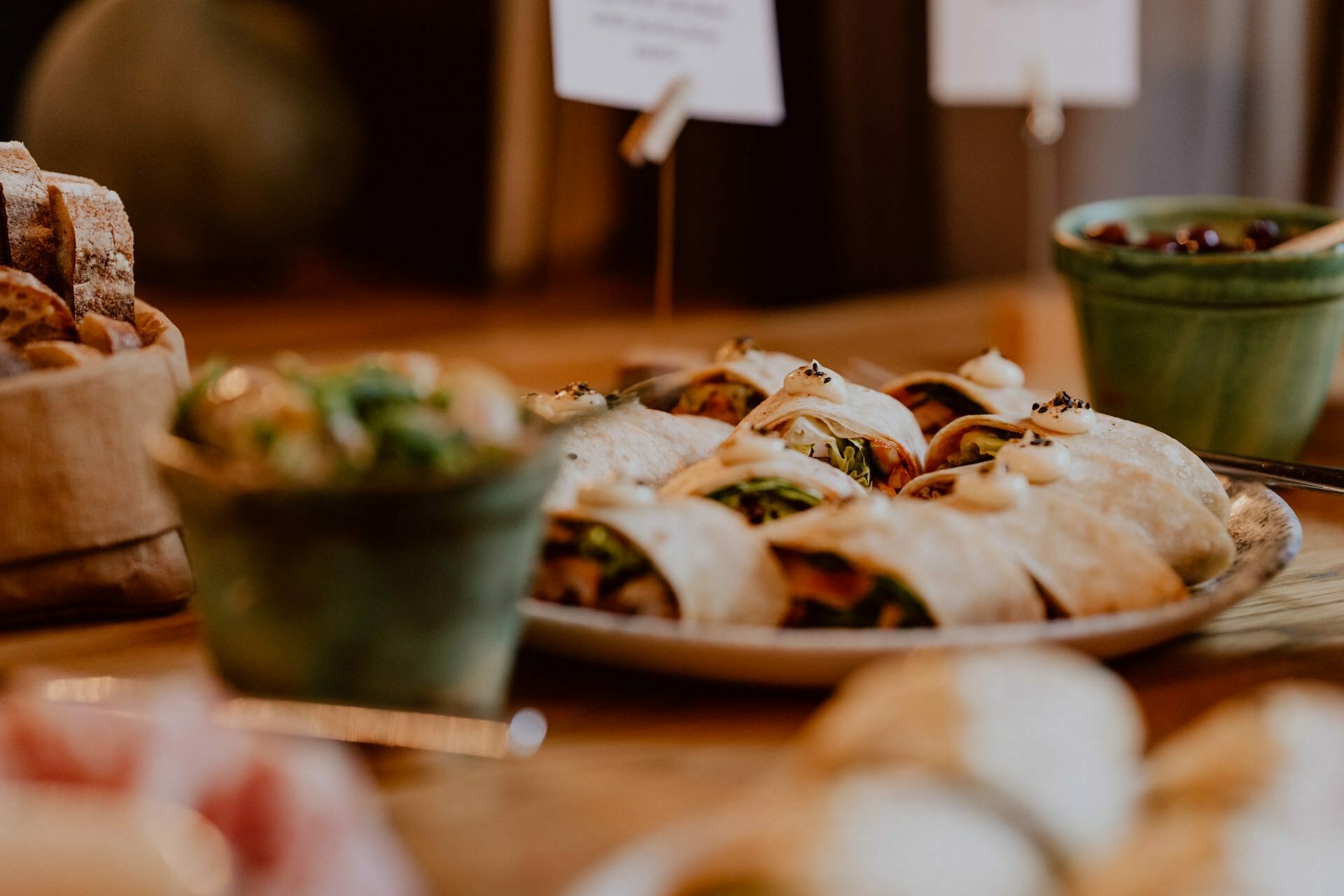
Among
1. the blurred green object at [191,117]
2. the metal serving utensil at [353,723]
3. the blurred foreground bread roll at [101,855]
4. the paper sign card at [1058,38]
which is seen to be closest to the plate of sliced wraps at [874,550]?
the metal serving utensil at [353,723]

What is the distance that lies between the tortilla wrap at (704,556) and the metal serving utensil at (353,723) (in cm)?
16

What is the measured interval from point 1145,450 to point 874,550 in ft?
1.23

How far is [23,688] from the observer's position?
0.68m

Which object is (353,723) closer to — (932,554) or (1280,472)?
(932,554)

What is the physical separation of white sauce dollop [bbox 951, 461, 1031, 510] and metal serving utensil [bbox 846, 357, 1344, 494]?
0.35 metres

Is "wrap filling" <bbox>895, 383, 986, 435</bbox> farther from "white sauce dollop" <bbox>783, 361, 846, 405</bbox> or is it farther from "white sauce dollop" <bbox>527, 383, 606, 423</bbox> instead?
"white sauce dollop" <bbox>527, 383, 606, 423</bbox>

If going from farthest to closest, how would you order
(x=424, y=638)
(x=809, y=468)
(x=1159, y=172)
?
(x=1159, y=172) → (x=809, y=468) → (x=424, y=638)

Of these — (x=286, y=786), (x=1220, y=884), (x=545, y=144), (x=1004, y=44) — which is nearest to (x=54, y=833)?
Answer: (x=286, y=786)

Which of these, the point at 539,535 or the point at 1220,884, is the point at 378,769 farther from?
the point at 1220,884

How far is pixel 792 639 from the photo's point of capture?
2.65ft

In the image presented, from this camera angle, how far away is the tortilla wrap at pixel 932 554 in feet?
2.82

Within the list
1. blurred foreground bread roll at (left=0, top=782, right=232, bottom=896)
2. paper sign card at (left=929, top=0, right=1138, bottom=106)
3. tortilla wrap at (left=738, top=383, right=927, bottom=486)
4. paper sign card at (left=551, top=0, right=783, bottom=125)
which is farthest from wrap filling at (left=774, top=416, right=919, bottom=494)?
paper sign card at (left=929, top=0, right=1138, bottom=106)

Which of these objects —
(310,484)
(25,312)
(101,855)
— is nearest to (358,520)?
(310,484)

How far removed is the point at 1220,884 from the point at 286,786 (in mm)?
400
